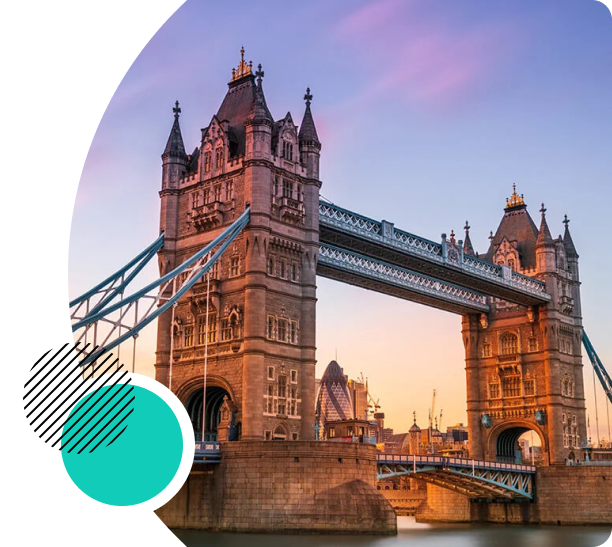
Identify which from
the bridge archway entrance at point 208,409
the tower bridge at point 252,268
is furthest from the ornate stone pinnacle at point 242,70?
the bridge archway entrance at point 208,409

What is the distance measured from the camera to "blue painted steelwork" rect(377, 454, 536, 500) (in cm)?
6134

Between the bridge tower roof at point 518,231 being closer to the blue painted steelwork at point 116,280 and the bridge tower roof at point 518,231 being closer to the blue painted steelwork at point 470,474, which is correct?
the blue painted steelwork at point 470,474

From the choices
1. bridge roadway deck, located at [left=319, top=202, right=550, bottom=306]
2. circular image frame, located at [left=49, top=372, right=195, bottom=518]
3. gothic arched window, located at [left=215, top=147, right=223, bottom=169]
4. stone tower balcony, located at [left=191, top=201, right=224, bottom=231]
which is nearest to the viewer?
circular image frame, located at [left=49, top=372, right=195, bottom=518]

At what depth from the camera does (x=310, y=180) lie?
2323 inches

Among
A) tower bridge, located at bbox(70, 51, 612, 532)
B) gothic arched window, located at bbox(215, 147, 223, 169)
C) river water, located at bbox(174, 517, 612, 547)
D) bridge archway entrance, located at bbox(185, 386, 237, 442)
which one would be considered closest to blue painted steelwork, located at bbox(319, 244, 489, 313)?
tower bridge, located at bbox(70, 51, 612, 532)

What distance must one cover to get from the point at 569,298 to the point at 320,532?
48270 mm

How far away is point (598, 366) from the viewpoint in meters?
88.4

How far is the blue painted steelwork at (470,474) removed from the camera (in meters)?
61.3

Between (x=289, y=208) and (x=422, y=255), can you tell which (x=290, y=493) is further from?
(x=422, y=255)

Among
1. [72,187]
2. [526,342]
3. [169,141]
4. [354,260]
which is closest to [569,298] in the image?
[526,342]

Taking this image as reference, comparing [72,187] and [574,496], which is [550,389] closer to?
[574,496]

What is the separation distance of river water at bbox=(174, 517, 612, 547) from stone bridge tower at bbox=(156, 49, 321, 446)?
908 centimetres

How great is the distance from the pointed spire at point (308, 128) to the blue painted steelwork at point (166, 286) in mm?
7798

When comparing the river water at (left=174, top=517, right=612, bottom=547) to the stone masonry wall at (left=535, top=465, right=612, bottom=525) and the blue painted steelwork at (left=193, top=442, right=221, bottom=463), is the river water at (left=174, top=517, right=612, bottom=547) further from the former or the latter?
the blue painted steelwork at (left=193, top=442, right=221, bottom=463)
